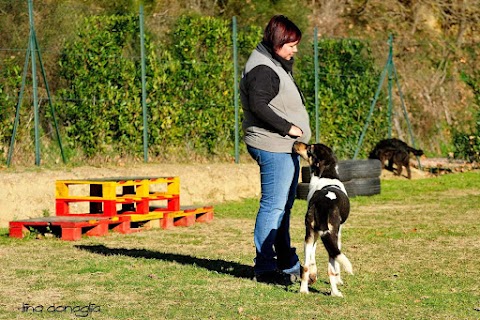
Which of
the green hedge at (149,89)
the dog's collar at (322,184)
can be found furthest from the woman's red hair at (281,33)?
the green hedge at (149,89)

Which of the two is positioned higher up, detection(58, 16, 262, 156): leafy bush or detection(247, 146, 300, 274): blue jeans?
detection(58, 16, 262, 156): leafy bush

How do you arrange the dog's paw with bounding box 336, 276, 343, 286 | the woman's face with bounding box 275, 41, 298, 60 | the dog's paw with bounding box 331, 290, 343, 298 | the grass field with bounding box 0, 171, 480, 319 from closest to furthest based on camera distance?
1. the grass field with bounding box 0, 171, 480, 319
2. the dog's paw with bounding box 331, 290, 343, 298
3. the dog's paw with bounding box 336, 276, 343, 286
4. the woman's face with bounding box 275, 41, 298, 60

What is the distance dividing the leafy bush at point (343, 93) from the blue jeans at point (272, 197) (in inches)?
501

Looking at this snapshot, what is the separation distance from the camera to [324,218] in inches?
316

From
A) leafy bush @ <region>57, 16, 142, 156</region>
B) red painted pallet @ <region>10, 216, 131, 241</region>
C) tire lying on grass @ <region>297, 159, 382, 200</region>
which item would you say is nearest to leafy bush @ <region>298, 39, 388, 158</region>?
tire lying on grass @ <region>297, 159, 382, 200</region>

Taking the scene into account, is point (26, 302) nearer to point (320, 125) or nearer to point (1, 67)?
point (1, 67)

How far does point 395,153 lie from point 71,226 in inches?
420

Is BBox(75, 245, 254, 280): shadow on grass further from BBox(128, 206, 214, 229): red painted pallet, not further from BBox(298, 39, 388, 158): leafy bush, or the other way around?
BBox(298, 39, 388, 158): leafy bush

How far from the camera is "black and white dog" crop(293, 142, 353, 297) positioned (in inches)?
312

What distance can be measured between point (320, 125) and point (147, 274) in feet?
41.8

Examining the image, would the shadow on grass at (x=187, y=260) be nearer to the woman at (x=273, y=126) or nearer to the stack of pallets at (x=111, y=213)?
the woman at (x=273, y=126)

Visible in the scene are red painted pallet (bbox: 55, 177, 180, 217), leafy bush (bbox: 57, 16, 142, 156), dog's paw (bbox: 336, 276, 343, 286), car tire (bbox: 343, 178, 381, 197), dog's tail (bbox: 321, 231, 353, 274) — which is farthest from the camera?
car tire (bbox: 343, 178, 381, 197)

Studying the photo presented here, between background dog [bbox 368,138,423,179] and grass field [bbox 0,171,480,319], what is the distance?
6.76 m

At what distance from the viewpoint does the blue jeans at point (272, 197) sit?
8430mm
